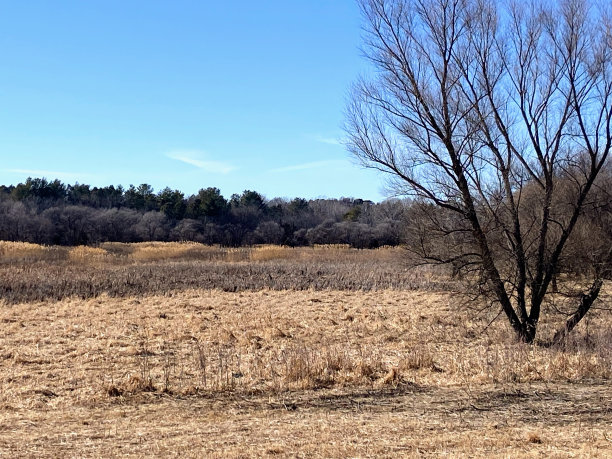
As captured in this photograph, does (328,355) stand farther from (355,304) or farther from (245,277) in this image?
(245,277)

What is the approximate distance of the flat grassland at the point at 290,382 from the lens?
245 inches

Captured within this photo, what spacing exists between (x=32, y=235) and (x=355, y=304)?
47895 millimetres

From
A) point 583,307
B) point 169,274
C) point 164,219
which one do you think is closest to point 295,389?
point 583,307

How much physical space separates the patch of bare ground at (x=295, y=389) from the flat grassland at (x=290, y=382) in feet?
0.12

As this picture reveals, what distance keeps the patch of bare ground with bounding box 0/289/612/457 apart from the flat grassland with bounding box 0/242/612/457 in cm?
4

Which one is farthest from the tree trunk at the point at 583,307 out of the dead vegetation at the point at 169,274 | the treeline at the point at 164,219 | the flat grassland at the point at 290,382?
the treeline at the point at 164,219

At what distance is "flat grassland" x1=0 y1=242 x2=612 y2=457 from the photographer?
6215 mm

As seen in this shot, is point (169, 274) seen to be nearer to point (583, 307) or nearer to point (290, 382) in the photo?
point (583, 307)

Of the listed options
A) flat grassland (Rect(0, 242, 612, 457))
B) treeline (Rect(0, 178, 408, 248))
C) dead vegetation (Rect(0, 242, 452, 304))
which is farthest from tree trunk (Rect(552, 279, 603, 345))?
treeline (Rect(0, 178, 408, 248))

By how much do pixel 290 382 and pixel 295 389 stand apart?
0.30m

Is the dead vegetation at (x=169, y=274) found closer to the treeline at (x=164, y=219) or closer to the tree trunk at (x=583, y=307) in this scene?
the tree trunk at (x=583, y=307)

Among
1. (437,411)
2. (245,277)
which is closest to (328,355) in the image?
(437,411)

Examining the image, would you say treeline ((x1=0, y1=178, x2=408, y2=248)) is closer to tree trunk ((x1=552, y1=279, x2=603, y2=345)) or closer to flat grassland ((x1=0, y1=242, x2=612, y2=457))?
flat grassland ((x1=0, y1=242, x2=612, y2=457))

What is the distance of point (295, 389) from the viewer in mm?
9109
